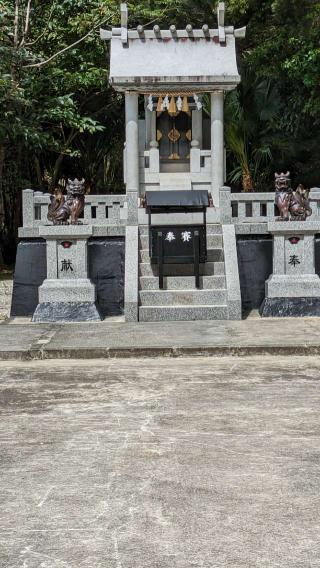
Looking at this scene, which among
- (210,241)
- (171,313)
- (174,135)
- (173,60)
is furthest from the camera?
(174,135)

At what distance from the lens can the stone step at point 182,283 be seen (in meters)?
14.8

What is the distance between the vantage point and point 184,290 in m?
14.6

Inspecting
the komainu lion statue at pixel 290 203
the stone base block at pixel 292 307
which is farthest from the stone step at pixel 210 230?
the stone base block at pixel 292 307

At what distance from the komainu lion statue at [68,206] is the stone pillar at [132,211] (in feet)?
2.98

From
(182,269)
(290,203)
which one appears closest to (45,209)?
(182,269)

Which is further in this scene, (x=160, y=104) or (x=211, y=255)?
(x=160, y=104)

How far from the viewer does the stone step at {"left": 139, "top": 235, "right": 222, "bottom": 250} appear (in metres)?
15.8

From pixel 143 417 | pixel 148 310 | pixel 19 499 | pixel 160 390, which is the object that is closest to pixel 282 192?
pixel 148 310

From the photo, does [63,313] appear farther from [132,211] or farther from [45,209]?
[132,211]

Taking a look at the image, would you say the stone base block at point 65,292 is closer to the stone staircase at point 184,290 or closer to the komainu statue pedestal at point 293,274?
the stone staircase at point 184,290

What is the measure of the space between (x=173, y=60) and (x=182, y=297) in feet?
22.9

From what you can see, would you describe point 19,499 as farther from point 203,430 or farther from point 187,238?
point 187,238

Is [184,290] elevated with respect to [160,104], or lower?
lower

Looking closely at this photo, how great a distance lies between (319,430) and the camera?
6871mm
